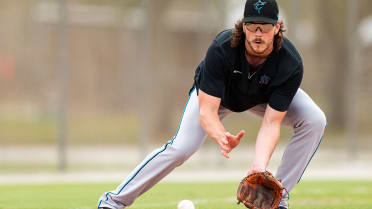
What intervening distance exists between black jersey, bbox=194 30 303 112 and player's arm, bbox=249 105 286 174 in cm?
7

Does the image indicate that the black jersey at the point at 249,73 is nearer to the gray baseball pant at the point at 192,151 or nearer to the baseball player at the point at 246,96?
the baseball player at the point at 246,96

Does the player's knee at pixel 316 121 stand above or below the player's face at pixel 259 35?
below

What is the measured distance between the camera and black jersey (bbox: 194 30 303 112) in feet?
18.0

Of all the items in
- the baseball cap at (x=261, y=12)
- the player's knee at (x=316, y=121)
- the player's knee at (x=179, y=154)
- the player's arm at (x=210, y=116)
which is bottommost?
the player's knee at (x=179, y=154)

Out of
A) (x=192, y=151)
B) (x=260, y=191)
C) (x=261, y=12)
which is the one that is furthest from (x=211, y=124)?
(x=261, y=12)

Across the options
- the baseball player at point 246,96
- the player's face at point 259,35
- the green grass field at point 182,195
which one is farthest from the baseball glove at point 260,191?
the green grass field at point 182,195

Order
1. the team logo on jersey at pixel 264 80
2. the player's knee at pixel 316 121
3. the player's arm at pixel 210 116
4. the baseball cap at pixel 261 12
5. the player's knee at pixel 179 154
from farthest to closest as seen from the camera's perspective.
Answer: the player's knee at pixel 316 121
the player's knee at pixel 179 154
the team logo on jersey at pixel 264 80
the player's arm at pixel 210 116
the baseball cap at pixel 261 12

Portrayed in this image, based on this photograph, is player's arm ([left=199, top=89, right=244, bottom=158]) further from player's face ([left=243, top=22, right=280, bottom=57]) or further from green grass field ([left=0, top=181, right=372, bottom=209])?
green grass field ([left=0, top=181, right=372, bottom=209])

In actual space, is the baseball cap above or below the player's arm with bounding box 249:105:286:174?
above

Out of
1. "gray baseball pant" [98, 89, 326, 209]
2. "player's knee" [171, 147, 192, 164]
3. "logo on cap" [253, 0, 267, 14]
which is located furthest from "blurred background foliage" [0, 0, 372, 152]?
"logo on cap" [253, 0, 267, 14]

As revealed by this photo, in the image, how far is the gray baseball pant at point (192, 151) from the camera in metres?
5.77

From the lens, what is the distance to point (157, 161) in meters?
5.77

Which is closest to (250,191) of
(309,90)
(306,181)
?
(306,181)

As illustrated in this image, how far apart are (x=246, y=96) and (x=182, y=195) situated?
336 cm
